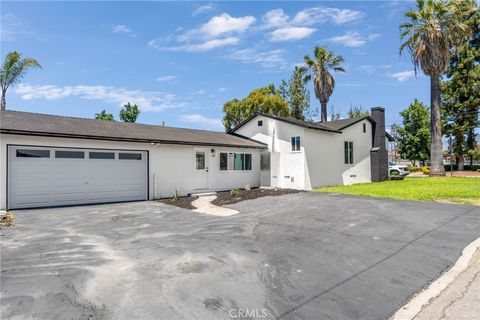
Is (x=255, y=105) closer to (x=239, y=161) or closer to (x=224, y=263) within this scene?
(x=239, y=161)

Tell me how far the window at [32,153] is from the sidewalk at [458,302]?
42.5 feet

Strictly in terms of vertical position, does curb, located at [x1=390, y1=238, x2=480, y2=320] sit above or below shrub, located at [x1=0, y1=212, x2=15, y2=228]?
below

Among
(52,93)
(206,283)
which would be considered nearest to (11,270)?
(206,283)

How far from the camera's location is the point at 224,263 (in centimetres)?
541

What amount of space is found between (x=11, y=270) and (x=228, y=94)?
3247 cm

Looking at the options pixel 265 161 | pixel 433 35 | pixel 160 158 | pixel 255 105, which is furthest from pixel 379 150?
pixel 160 158

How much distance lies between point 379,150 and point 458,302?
70.4 feet

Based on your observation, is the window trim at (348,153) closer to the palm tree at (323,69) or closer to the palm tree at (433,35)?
the palm tree at (433,35)

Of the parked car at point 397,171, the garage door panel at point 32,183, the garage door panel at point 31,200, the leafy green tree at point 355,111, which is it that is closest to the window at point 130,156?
→ the garage door panel at point 32,183

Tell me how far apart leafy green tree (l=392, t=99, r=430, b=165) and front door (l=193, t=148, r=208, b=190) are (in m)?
34.9

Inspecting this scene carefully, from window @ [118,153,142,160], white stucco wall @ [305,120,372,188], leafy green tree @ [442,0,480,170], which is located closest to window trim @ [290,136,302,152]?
white stucco wall @ [305,120,372,188]

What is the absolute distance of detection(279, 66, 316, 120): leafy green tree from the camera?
39219mm

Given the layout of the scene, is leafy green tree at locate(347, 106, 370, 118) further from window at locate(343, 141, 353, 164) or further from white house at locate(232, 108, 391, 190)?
window at locate(343, 141, 353, 164)

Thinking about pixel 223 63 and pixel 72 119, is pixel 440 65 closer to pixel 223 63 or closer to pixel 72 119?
pixel 223 63
